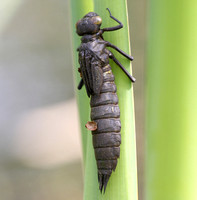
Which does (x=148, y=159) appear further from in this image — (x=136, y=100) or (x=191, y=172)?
(x=136, y=100)

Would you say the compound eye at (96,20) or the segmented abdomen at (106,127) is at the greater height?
the compound eye at (96,20)

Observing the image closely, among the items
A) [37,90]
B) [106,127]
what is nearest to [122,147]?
[106,127]

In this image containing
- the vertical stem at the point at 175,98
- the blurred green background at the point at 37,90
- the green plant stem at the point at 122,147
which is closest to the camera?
the vertical stem at the point at 175,98

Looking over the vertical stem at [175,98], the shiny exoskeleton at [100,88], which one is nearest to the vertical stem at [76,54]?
the shiny exoskeleton at [100,88]

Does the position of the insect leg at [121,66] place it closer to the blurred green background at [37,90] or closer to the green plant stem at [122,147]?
the green plant stem at [122,147]

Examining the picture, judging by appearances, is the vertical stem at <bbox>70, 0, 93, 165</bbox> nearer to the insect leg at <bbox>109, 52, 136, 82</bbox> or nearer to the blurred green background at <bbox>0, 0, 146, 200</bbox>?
the insect leg at <bbox>109, 52, 136, 82</bbox>

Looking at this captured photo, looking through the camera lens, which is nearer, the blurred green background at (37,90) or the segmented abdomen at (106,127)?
the segmented abdomen at (106,127)

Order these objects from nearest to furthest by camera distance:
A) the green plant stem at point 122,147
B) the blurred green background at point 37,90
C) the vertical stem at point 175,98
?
the vertical stem at point 175,98 < the green plant stem at point 122,147 < the blurred green background at point 37,90
